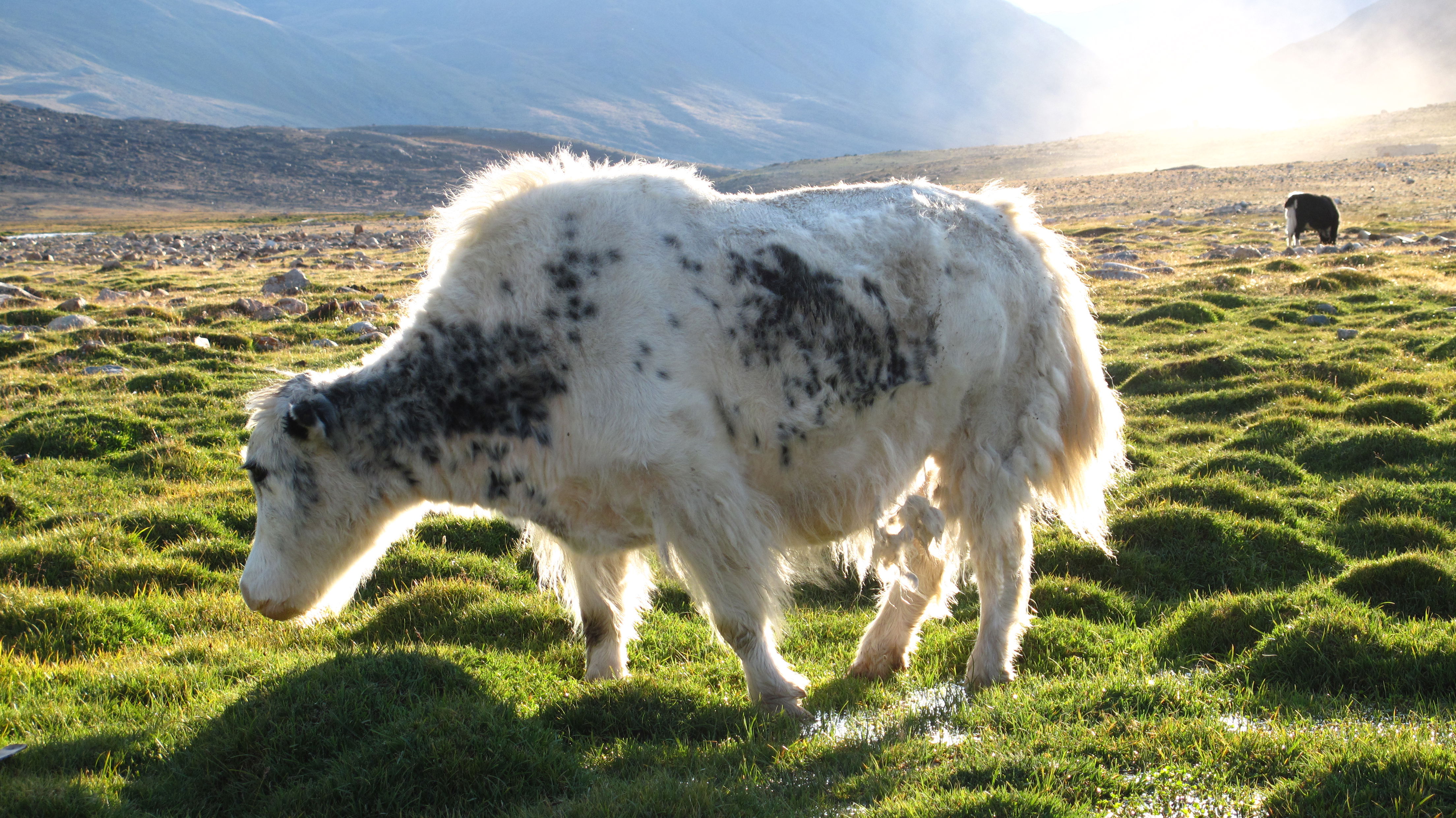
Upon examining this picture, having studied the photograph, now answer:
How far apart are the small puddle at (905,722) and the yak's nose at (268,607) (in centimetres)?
236

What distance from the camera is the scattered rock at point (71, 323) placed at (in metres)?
11.9

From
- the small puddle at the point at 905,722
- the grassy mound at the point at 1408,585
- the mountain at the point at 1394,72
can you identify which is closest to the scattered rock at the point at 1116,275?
the grassy mound at the point at 1408,585

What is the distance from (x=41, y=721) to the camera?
3.55 metres

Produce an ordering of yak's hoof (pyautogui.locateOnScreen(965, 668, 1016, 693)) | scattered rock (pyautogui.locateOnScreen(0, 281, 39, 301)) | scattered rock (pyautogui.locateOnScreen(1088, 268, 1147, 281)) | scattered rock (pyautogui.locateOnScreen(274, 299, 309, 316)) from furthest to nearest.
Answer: scattered rock (pyautogui.locateOnScreen(1088, 268, 1147, 281))
scattered rock (pyautogui.locateOnScreen(0, 281, 39, 301))
scattered rock (pyautogui.locateOnScreen(274, 299, 309, 316))
yak's hoof (pyautogui.locateOnScreen(965, 668, 1016, 693))

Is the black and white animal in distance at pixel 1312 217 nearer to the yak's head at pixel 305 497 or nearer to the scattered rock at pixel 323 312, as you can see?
the scattered rock at pixel 323 312

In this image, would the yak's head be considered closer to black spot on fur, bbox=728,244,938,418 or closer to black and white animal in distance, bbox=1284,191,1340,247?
black spot on fur, bbox=728,244,938,418

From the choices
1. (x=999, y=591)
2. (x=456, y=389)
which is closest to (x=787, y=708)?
(x=999, y=591)

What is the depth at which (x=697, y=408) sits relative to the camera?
3826 mm

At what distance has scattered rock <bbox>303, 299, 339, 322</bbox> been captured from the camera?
42.3ft

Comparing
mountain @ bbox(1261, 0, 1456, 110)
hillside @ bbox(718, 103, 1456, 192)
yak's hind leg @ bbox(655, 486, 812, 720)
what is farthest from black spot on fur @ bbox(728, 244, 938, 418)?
mountain @ bbox(1261, 0, 1456, 110)

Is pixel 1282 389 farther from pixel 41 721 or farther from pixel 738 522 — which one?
pixel 41 721

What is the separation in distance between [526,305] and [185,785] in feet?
7.02

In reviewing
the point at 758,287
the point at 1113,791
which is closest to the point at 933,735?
the point at 1113,791

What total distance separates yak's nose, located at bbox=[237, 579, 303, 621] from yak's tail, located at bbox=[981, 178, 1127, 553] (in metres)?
3.54
